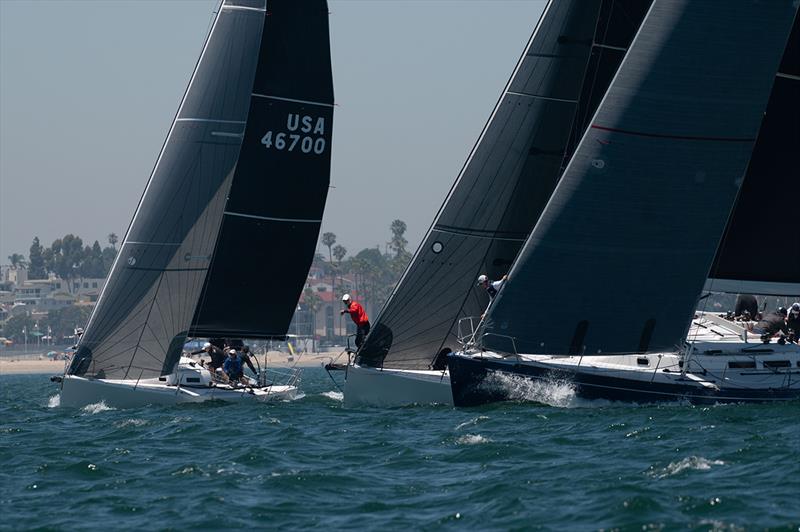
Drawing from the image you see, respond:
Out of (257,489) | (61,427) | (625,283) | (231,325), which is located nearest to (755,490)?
(257,489)

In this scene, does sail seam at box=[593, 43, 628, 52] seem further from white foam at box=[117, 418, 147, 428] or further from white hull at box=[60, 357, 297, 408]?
white foam at box=[117, 418, 147, 428]

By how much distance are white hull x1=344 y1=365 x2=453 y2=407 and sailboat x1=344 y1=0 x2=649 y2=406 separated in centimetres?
2

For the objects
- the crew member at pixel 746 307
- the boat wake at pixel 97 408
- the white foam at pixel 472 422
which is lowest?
the boat wake at pixel 97 408

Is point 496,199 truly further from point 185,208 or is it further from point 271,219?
point 185,208

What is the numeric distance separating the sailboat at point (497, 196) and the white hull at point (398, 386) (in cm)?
2

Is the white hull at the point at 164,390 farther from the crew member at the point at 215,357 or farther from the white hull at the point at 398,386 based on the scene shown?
the white hull at the point at 398,386

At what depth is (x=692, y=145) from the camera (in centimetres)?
2334

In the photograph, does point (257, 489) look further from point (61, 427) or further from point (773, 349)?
point (773, 349)

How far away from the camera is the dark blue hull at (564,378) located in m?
23.4

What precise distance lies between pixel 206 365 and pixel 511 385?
24.9 feet

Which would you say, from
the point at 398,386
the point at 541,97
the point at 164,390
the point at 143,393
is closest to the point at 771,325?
the point at 541,97

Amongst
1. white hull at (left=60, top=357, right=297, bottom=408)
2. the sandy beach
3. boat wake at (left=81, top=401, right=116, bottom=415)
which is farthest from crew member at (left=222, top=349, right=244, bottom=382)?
the sandy beach

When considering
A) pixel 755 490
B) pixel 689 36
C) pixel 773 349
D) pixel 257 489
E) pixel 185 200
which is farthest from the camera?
pixel 185 200

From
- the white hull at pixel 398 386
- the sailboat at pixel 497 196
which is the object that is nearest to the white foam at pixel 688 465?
the white hull at pixel 398 386
